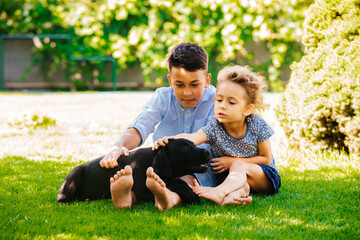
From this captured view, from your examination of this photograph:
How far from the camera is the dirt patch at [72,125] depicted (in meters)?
5.28

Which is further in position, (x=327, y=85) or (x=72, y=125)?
(x=72, y=125)

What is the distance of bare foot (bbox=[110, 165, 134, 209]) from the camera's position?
2764 mm

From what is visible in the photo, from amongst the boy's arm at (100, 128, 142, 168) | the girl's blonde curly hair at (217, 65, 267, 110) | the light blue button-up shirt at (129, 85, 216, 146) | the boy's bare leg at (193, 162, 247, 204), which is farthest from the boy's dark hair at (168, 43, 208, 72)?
the boy's bare leg at (193, 162, 247, 204)

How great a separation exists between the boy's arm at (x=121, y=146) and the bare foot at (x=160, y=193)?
45cm

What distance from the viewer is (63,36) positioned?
1235 cm

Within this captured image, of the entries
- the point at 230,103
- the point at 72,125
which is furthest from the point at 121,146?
the point at 72,125

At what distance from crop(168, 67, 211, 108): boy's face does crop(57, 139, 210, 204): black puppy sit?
0.61 meters

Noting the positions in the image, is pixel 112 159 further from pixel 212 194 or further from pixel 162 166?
pixel 212 194

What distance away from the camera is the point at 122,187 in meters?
2.78

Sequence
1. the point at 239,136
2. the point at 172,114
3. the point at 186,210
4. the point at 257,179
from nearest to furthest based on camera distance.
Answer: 1. the point at 186,210
2. the point at 257,179
3. the point at 239,136
4. the point at 172,114

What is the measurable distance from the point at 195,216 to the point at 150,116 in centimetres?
123

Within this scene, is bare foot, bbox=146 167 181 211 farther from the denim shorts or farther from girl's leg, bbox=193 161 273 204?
the denim shorts

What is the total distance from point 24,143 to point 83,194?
2.87m

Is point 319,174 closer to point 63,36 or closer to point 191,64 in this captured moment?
point 191,64
